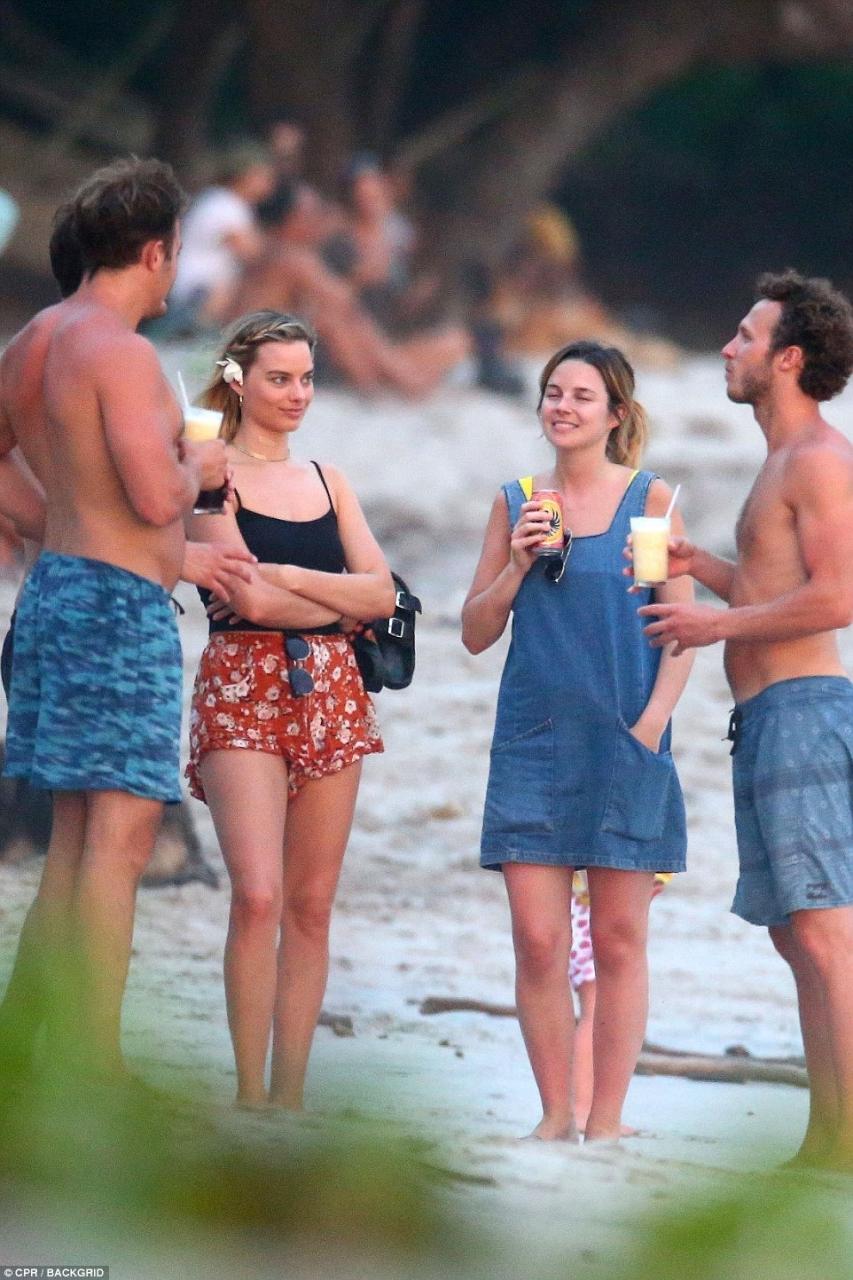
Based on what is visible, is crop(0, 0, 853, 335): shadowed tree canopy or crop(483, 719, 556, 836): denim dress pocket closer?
crop(483, 719, 556, 836): denim dress pocket

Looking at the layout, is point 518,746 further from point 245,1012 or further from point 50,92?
point 50,92

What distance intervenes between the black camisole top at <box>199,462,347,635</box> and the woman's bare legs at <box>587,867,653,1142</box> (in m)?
0.72

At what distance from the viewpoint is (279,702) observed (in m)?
3.61

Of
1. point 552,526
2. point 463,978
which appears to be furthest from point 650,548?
point 463,978

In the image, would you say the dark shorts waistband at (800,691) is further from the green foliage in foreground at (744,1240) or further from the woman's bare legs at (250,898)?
the green foliage in foreground at (744,1240)

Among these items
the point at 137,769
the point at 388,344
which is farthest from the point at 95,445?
the point at 388,344

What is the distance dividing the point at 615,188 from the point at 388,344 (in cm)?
702

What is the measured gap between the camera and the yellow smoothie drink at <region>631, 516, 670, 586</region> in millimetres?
3439

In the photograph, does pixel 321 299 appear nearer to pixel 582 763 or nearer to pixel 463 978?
pixel 463 978

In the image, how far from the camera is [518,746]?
3654 millimetres

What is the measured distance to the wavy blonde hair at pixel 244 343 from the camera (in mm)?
3754

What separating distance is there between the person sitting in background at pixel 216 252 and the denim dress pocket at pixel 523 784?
280 inches

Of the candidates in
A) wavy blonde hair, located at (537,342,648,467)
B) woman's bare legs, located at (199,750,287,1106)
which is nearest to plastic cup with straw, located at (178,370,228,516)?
woman's bare legs, located at (199,750,287,1106)

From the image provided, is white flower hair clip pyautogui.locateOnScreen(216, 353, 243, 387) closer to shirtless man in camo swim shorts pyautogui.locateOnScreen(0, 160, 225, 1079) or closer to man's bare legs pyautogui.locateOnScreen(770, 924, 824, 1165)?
shirtless man in camo swim shorts pyautogui.locateOnScreen(0, 160, 225, 1079)
